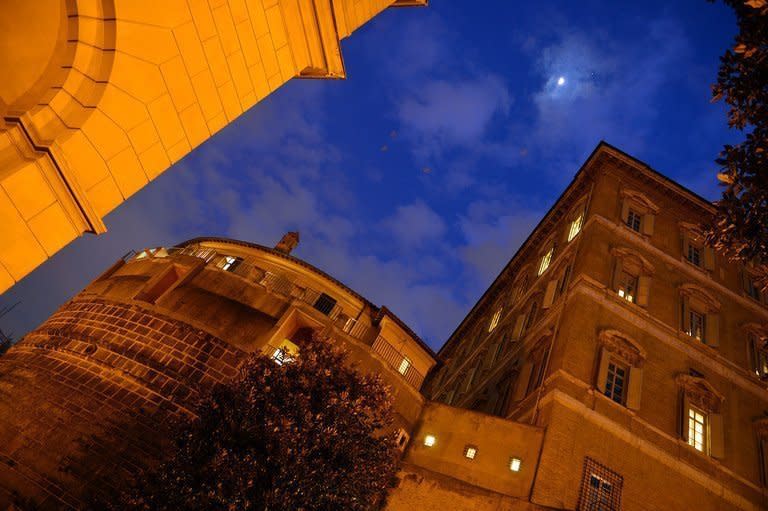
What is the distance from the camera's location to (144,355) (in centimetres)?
1691

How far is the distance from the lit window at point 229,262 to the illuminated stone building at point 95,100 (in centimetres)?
1696

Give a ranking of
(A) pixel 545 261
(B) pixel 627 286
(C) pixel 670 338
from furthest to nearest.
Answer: (A) pixel 545 261 → (B) pixel 627 286 → (C) pixel 670 338

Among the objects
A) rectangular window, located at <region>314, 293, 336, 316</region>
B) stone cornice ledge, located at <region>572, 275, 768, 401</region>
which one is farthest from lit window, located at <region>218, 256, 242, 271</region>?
stone cornice ledge, located at <region>572, 275, 768, 401</region>

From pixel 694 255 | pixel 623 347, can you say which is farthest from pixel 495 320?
pixel 623 347

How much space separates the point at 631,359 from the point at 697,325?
221 inches


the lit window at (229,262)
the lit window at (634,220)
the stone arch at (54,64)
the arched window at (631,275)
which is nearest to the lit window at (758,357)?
the arched window at (631,275)

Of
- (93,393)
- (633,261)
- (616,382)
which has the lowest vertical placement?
(93,393)

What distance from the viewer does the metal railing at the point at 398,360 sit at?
68.7 ft

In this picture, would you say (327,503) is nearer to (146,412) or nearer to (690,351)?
(146,412)

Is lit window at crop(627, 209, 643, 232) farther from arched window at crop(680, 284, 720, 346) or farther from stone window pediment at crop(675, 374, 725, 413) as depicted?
stone window pediment at crop(675, 374, 725, 413)

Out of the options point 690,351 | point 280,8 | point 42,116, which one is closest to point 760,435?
point 690,351

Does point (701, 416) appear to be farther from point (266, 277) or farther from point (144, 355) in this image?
point (144, 355)

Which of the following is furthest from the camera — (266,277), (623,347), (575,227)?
(575,227)

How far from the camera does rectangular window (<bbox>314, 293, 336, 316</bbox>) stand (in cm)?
2293
